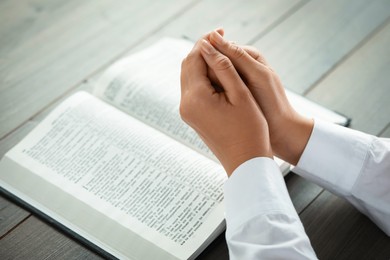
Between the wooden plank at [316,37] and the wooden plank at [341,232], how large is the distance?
10.4 inches

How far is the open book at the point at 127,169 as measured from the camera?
752mm

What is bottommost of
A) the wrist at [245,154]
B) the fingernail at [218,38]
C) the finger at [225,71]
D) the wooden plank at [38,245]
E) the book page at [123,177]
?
the wooden plank at [38,245]

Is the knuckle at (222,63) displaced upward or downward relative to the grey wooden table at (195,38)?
upward

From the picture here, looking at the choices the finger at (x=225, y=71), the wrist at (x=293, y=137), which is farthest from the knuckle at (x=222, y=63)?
the wrist at (x=293, y=137)

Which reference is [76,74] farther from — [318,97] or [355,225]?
[355,225]

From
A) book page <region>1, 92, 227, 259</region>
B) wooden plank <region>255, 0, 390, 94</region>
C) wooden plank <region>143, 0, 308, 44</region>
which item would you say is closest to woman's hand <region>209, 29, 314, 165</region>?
book page <region>1, 92, 227, 259</region>

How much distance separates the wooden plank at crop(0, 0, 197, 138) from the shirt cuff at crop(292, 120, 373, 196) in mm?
490

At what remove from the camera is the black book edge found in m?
0.75

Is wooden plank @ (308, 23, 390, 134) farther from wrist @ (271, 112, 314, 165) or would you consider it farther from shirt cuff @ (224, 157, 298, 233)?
shirt cuff @ (224, 157, 298, 233)

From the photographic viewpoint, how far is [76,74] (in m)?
1.06

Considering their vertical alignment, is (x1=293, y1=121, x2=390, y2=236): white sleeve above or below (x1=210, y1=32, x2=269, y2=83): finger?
below

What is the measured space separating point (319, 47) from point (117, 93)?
416 mm

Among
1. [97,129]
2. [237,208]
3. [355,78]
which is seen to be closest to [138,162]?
[97,129]

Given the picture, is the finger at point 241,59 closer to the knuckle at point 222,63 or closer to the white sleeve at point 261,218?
the knuckle at point 222,63
